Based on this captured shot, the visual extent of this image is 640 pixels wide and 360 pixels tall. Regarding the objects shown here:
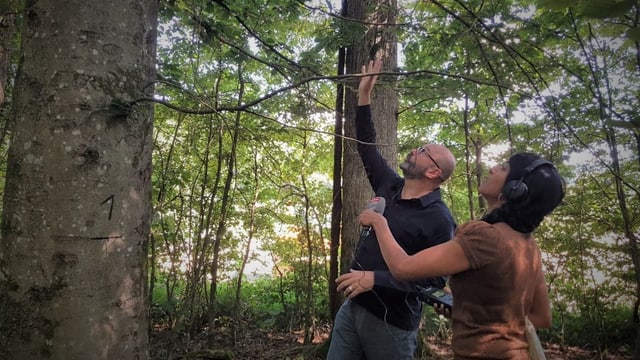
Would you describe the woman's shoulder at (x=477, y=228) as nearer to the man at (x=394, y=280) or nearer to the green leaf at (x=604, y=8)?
the man at (x=394, y=280)

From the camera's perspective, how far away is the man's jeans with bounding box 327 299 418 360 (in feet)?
6.95

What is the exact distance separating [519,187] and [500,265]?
329mm

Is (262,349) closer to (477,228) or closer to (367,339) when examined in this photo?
(367,339)

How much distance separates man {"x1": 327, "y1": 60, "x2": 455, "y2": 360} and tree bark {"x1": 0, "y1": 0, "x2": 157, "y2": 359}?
3.70 feet

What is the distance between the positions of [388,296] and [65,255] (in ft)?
5.14

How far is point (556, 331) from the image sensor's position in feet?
21.7

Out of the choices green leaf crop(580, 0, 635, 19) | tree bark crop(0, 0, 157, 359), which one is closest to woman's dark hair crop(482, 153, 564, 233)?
green leaf crop(580, 0, 635, 19)

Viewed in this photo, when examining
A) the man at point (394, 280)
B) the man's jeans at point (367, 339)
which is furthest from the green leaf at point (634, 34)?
the man's jeans at point (367, 339)

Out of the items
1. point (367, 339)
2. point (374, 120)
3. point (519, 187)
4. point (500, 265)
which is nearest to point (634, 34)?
point (519, 187)

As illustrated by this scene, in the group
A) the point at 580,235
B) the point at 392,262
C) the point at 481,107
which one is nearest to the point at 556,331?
the point at 580,235

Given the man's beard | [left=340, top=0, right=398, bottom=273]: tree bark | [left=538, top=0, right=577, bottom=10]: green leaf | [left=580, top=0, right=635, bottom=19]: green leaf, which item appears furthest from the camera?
[left=340, top=0, right=398, bottom=273]: tree bark

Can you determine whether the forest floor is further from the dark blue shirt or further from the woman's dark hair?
the woman's dark hair

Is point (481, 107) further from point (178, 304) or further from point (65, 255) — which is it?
point (65, 255)

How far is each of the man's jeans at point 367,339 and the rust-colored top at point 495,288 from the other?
563mm
